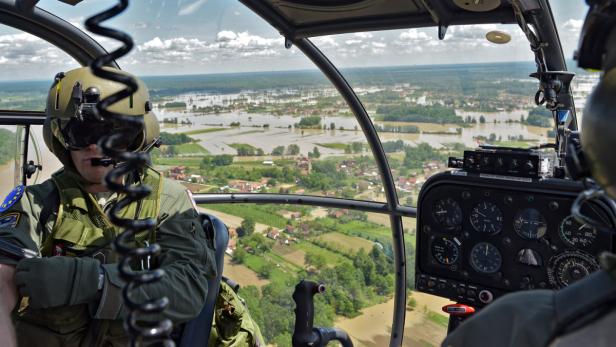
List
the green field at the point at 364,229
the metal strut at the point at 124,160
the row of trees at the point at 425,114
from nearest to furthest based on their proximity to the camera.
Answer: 1. the metal strut at the point at 124,160
2. the green field at the point at 364,229
3. the row of trees at the point at 425,114

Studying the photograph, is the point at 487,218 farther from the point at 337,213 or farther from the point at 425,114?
the point at 425,114

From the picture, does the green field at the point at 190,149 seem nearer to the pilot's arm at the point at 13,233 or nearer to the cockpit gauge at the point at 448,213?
the cockpit gauge at the point at 448,213

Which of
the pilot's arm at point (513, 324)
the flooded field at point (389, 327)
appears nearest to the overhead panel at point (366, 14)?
the flooded field at point (389, 327)

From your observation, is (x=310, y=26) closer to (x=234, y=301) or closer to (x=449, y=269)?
(x=449, y=269)

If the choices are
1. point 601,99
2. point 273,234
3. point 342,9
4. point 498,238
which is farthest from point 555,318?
point 273,234

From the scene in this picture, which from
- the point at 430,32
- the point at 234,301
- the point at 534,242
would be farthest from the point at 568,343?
the point at 430,32

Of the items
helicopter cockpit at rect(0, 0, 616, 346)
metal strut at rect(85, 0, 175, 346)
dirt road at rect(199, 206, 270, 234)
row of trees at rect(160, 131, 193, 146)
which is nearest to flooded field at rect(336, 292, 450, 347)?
helicopter cockpit at rect(0, 0, 616, 346)

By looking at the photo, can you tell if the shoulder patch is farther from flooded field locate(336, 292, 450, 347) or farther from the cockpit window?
flooded field locate(336, 292, 450, 347)
